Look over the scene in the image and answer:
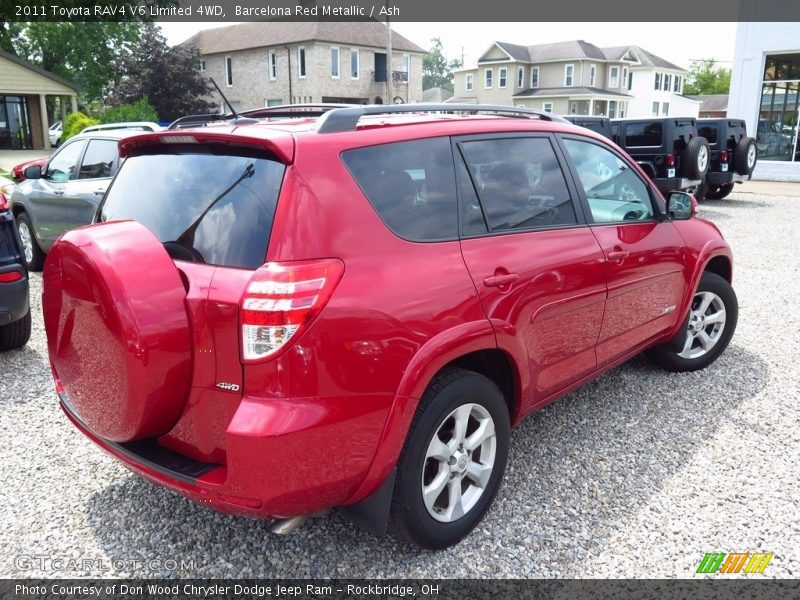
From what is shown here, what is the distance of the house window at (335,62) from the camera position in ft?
145

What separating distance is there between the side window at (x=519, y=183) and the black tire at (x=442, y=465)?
0.77 metres

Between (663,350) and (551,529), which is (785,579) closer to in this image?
(551,529)

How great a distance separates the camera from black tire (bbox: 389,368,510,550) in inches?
104

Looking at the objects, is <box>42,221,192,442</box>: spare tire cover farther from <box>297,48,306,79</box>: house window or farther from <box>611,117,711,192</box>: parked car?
<box>297,48,306,79</box>: house window

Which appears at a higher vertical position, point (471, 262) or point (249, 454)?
point (471, 262)

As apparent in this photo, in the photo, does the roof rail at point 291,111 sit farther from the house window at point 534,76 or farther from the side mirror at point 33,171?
the house window at point 534,76

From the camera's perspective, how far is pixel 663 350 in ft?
15.8

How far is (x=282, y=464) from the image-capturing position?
7.49 ft

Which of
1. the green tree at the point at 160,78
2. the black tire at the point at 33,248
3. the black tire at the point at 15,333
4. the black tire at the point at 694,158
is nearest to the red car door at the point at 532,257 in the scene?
the black tire at the point at 15,333

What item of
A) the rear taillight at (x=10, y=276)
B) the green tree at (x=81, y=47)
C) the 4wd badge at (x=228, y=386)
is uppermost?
the green tree at (x=81, y=47)

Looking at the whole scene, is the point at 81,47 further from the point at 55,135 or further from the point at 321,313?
the point at 321,313

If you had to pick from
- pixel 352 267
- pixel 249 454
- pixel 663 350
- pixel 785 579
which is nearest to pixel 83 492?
pixel 249 454

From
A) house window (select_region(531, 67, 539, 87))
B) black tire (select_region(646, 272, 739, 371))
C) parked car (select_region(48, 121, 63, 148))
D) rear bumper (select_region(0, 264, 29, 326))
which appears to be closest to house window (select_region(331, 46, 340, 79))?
parked car (select_region(48, 121, 63, 148))

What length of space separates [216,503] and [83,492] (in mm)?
1409
